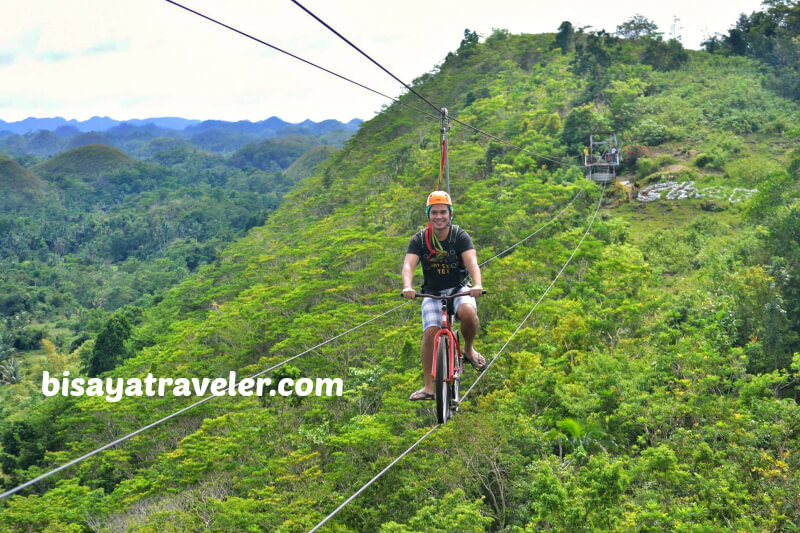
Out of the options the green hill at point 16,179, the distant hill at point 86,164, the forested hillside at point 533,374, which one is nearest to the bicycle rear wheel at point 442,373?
the forested hillside at point 533,374

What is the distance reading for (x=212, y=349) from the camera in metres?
22.2

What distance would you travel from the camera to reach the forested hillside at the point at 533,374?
878 centimetres

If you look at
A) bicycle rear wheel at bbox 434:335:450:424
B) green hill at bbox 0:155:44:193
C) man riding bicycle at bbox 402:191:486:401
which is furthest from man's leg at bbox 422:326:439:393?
green hill at bbox 0:155:44:193

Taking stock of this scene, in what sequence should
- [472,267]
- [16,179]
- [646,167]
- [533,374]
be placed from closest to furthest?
1. [472,267]
2. [533,374]
3. [646,167]
4. [16,179]

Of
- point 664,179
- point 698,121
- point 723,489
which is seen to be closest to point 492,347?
point 723,489

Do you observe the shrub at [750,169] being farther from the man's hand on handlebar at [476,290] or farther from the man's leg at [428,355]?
the man's leg at [428,355]

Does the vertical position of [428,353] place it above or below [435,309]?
below

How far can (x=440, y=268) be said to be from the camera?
581 cm

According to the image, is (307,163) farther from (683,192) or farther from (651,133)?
(683,192)

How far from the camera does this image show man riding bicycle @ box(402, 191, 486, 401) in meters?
5.61

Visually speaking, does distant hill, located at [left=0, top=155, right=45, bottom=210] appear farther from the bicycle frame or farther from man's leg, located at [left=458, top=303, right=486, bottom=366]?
the bicycle frame

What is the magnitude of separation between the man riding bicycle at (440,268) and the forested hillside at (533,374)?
2.01 m

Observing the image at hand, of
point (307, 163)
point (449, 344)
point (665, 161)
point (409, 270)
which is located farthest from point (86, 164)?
point (449, 344)

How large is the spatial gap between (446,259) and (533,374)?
269 inches
